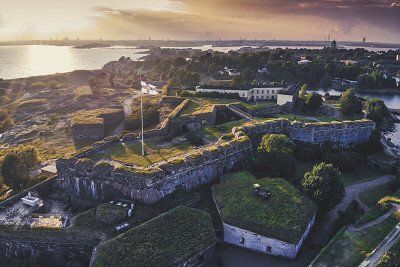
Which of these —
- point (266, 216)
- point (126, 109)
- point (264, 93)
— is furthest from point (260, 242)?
point (126, 109)

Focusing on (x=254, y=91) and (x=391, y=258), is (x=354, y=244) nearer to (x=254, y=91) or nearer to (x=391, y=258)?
(x=391, y=258)

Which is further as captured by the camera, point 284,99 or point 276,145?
point 284,99

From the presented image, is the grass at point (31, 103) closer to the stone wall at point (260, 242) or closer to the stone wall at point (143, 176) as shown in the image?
the stone wall at point (143, 176)

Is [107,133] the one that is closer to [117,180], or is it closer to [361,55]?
[117,180]

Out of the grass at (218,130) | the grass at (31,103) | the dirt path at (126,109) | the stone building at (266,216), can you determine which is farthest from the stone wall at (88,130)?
the stone building at (266,216)

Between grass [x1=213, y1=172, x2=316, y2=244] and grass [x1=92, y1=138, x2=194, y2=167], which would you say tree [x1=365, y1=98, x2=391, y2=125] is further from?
grass [x1=92, y1=138, x2=194, y2=167]

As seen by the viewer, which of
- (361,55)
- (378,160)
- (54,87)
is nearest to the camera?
(378,160)

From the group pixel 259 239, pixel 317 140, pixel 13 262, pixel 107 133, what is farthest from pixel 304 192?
pixel 107 133
